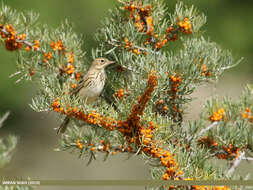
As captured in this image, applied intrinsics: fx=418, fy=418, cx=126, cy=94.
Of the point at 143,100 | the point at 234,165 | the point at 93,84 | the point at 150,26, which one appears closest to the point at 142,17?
the point at 150,26

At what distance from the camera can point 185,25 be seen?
8.39 ft

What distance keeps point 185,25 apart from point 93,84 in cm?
116

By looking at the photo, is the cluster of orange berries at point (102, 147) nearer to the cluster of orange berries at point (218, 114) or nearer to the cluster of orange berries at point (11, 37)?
the cluster of orange berries at point (218, 114)

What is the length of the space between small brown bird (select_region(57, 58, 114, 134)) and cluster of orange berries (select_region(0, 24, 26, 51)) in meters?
0.46

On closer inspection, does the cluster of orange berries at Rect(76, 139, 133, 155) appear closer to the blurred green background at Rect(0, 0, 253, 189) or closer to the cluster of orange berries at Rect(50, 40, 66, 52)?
the cluster of orange berries at Rect(50, 40, 66, 52)

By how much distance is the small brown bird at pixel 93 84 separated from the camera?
9.48ft

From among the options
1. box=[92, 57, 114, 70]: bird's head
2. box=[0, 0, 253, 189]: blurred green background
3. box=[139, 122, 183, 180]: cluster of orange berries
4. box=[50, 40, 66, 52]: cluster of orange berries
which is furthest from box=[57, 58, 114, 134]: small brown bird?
box=[0, 0, 253, 189]: blurred green background

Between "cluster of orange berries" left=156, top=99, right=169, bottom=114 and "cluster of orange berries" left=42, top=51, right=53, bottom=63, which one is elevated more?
"cluster of orange berries" left=42, top=51, right=53, bottom=63

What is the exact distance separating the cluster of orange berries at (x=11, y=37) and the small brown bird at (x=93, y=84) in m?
0.46

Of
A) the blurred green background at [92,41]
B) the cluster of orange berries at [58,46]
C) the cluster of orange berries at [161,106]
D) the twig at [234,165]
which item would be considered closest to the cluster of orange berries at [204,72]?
the cluster of orange berries at [161,106]

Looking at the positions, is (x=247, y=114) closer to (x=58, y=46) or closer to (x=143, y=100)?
(x=143, y=100)

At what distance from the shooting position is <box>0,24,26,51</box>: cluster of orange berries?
8.48ft

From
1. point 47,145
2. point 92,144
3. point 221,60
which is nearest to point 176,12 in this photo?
point 221,60

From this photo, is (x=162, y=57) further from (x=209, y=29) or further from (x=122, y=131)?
(x=209, y=29)
